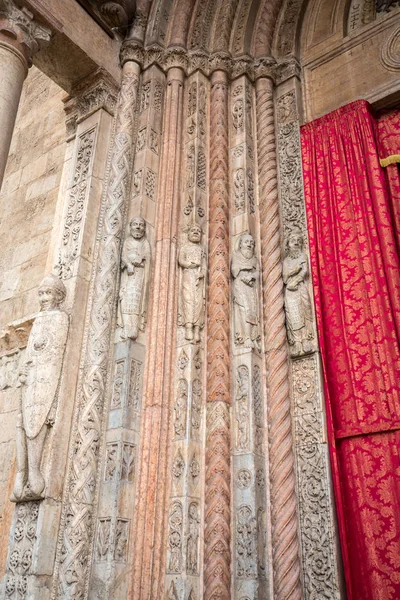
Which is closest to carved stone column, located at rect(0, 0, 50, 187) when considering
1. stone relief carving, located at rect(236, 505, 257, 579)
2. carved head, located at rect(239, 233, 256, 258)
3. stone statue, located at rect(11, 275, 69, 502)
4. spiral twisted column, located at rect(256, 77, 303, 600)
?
stone statue, located at rect(11, 275, 69, 502)

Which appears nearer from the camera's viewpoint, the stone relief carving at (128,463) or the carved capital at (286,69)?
the stone relief carving at (128,463)

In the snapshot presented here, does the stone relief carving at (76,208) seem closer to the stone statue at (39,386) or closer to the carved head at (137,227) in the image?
the stone statue at (39,386)

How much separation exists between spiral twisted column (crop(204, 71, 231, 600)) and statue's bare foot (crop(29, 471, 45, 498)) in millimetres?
1314

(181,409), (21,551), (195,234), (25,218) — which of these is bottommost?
(21,551)

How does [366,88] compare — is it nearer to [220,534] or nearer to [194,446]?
[194,446]

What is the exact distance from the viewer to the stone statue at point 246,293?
17.0 ft

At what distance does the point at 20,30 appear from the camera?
212 inches

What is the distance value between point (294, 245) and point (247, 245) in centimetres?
46

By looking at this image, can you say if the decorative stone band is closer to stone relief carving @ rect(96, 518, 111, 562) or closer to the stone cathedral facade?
the stone cathedral facade

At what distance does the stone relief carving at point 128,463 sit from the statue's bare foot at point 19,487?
0.77 m

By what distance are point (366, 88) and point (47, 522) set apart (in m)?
5.25

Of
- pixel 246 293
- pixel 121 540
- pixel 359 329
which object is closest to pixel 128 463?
pixel 121 540

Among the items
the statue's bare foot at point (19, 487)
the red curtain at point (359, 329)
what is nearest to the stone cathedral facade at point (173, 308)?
the statue's bare foot at point (19, 487)

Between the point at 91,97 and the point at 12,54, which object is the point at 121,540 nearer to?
the point at 12,54
